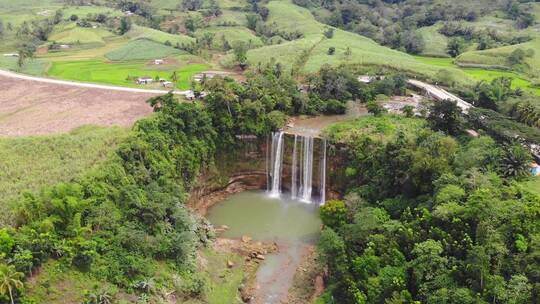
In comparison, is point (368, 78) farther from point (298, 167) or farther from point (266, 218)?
point (266, 218)

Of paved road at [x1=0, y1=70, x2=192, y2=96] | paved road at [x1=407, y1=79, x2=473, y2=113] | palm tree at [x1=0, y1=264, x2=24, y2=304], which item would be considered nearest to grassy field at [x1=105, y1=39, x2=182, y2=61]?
paved road at [x1=0, y1=70, x2=192, y2=96]

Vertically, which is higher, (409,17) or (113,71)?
(409,17)

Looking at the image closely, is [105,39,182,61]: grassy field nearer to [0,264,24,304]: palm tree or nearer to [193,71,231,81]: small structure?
[193,71,231,81]: small structure

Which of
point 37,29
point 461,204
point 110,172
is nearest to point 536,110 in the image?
point 461,204

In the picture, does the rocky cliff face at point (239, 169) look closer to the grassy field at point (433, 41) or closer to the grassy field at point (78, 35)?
the grassy field at point (78, 35)

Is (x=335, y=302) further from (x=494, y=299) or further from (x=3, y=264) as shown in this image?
(x=3, y=264)

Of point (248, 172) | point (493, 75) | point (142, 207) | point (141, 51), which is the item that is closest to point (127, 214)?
point (142, 207)
